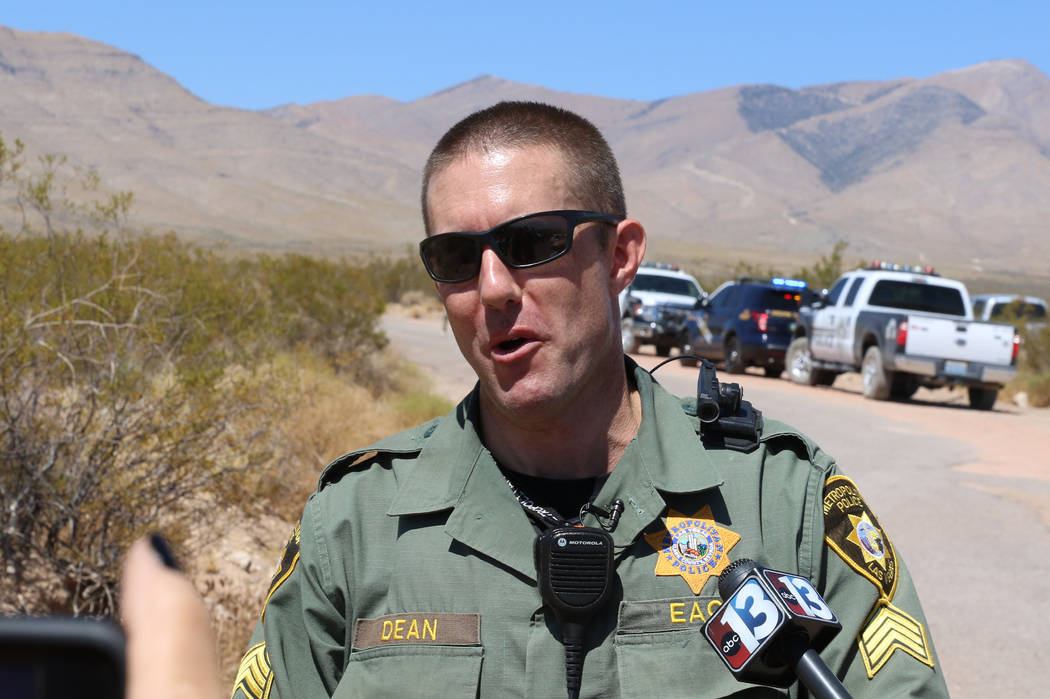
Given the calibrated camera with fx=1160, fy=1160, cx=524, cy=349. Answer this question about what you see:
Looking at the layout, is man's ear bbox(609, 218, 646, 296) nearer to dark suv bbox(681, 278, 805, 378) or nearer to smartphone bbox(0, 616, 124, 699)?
smartphone bbox(0, 616, 124, 699)

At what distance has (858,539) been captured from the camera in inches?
86.7

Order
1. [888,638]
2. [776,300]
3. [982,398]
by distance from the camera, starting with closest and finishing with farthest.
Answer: [888,638], [982,398], [776,300]

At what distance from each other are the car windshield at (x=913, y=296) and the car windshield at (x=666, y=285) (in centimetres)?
697

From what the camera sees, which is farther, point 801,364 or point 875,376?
point 801,364

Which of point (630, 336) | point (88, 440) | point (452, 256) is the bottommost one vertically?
point (630, 336)

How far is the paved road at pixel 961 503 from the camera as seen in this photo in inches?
218

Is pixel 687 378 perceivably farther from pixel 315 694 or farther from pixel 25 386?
pixel 315 694

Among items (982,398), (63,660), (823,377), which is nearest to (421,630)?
(63,660)

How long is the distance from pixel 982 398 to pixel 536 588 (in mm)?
15290

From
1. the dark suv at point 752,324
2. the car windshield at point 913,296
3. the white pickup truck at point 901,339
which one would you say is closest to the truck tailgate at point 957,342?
the white pickup truck at point 901,339

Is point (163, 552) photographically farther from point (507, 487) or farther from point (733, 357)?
point (733, 357)

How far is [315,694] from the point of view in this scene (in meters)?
2.21

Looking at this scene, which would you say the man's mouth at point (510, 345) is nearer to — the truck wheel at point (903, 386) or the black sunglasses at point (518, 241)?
the black sunglasses at point (518, 241)

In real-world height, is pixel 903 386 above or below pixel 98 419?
below
